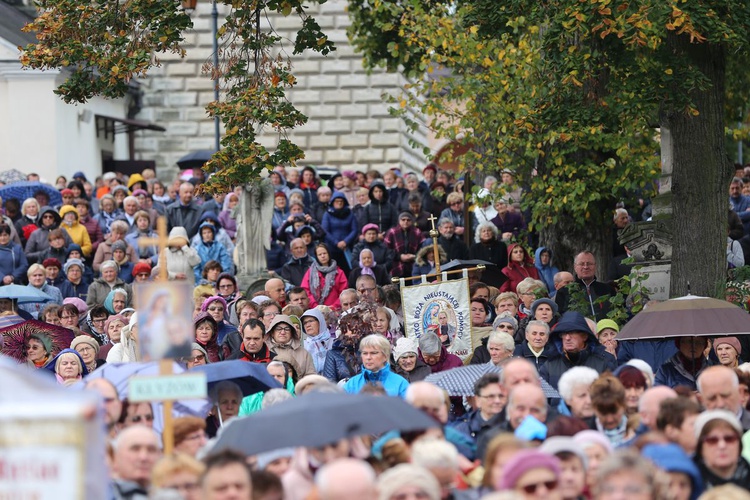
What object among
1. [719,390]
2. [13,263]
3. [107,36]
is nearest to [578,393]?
[719,390]

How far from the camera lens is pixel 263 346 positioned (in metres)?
16.0

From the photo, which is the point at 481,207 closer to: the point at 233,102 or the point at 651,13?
the point at 233,102

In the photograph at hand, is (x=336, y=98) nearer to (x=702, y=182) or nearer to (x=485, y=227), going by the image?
(x=485, y=227)

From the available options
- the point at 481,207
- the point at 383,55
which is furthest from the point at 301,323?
the point at 383,55

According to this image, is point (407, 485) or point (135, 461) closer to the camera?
point (407, 485)

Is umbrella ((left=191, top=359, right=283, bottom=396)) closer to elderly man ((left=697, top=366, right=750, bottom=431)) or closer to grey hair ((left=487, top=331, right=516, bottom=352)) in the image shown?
grey hair ((left=487, top=331, right=516, bottom=352))

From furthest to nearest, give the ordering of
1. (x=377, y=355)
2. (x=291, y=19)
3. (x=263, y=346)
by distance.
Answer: (x=291, y=19) < (x=263, y=346) < (x=377, y=355)

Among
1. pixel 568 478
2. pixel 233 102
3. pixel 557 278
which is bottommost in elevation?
pixel 568 478

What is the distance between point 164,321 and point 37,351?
702 centimetres

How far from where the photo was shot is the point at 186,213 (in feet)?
84.1

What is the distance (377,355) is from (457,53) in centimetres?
1012

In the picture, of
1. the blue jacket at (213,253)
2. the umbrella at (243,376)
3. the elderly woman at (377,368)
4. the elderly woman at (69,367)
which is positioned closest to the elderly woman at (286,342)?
the elderly woman at (377,368)

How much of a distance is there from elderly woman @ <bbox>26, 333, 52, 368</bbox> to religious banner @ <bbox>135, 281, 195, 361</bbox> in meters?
6.78

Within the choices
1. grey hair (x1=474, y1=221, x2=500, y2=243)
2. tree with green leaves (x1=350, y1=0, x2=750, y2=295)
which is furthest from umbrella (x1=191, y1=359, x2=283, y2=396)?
grey hair (x1=474, y1=221, x2=500, y2=243)
